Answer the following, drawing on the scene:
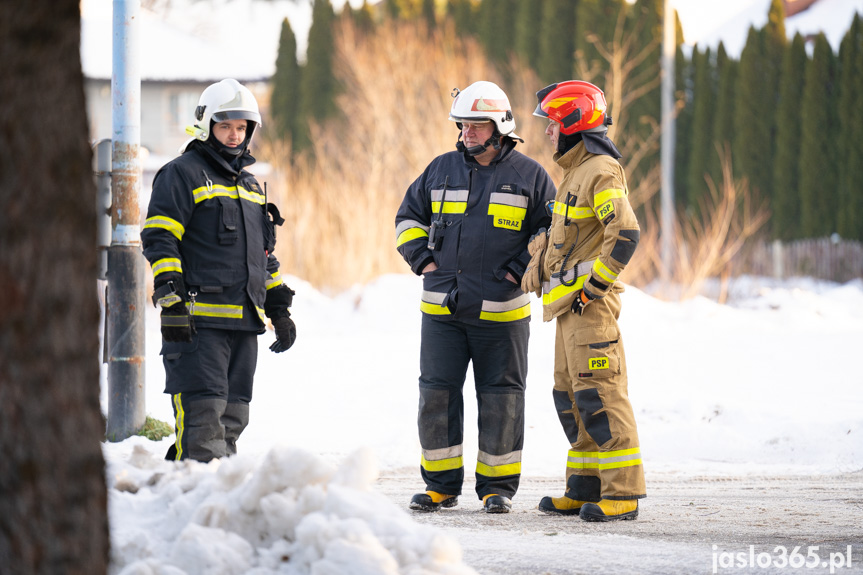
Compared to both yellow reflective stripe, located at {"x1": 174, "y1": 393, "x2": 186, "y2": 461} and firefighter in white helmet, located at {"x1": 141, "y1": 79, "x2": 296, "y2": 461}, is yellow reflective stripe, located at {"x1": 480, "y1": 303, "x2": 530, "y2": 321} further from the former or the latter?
yellow reflective stripe, located at {"x1": 174, "y1": 393, "x2": 186, "y2": 461}

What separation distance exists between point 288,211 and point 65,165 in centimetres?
1695

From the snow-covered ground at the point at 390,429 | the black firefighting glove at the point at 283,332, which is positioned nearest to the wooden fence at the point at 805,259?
the snow-covered ground at the point at 390,429

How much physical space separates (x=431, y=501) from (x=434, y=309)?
1.04 m

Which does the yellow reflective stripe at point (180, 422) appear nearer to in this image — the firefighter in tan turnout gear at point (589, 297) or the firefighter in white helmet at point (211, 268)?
the firefighter in white helmet at point (211, 268)

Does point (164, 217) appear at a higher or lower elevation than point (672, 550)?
higher

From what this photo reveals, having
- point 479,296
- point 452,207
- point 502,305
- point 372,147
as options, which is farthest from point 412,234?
point 372,147

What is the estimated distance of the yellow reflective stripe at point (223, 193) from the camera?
498 centimetres

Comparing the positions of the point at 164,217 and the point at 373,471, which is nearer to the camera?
the point at 373,471

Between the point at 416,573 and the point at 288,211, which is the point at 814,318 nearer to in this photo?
the point at 288,211

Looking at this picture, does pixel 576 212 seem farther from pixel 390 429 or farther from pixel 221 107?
pixel 390 429

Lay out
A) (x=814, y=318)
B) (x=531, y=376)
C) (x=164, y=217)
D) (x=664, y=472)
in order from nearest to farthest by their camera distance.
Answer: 1. (x=164, y=217)
2. (x=664, y=472)
3. (x=531, y=376)
4. (x=814, y=318)

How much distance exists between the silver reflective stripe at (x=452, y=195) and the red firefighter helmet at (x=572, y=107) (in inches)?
24.0

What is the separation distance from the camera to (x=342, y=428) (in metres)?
8.12

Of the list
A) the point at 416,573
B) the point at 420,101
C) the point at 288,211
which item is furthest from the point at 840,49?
the point at 416,573
